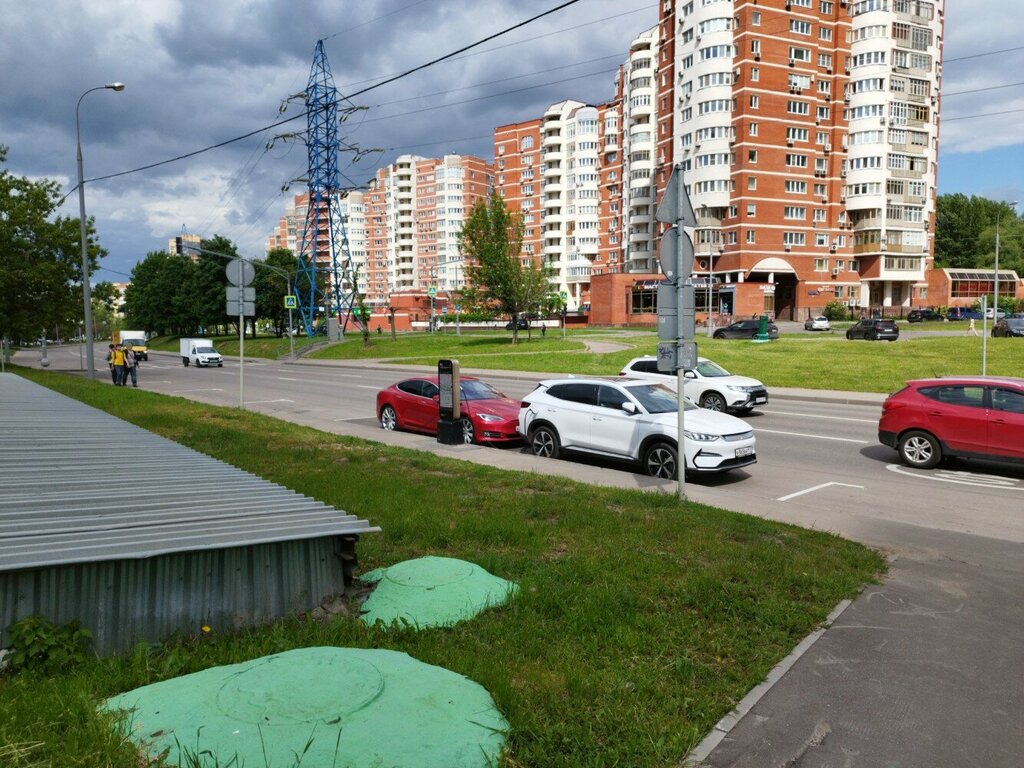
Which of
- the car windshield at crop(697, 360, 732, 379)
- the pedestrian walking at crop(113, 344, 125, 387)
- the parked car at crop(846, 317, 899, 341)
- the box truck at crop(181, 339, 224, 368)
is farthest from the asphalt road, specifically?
the box truck at crop(181, 339, 224, 368)

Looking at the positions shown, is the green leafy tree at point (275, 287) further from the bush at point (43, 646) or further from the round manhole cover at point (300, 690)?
the round manhole cover at point (300, 690)

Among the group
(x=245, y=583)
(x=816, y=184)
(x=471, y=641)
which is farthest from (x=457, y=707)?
(x=816, y=184)

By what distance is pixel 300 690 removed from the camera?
3.27 meters

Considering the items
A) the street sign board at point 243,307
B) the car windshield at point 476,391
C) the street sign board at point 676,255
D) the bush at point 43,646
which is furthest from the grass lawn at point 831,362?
the bush at point 43,646

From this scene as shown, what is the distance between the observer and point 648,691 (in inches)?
151

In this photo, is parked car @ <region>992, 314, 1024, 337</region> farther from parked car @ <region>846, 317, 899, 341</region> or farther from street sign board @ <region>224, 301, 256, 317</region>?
street sign board @ <region>224, 301, 256, 317</region>

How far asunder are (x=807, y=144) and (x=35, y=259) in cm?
7068

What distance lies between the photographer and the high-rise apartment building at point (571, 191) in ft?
331

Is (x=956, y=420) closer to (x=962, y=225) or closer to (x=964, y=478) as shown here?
(x=964, y=478)

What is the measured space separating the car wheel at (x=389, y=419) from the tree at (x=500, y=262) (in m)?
33.6

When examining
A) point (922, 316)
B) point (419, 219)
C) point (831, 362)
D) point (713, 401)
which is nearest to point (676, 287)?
point (713, 401)

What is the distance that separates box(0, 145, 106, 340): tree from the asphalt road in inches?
1123

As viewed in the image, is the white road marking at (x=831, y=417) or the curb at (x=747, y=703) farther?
the white road marking at (x=831, y=417)

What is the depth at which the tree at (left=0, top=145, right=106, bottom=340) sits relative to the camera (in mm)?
32625
